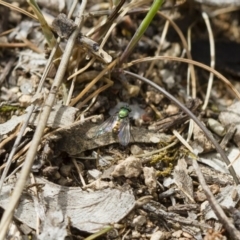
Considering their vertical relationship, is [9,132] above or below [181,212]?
above

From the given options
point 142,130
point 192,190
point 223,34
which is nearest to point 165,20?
point 223,34

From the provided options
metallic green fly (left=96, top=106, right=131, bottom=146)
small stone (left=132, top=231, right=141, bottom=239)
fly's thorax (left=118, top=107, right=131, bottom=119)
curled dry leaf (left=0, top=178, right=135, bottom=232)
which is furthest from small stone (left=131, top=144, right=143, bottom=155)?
small stone (left=132, top=231, right=141, bottom=239)

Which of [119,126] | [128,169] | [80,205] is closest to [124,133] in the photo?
[119,126]

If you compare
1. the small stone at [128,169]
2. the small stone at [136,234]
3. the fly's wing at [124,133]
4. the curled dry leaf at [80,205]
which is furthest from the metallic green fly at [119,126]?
the small stone at [136,234]

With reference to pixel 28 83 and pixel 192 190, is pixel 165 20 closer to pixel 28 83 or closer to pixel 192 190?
pixel 28 83

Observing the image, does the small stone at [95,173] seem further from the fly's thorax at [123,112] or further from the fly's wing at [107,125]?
the fly's thorax at [123,112]

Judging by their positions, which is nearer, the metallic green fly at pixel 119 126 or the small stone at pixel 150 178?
the small stone at pixel 150 178

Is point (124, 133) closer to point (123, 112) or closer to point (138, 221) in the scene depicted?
point (123, 112)

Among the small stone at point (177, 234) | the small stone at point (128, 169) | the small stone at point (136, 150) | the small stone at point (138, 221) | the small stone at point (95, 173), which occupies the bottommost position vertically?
the small stone at point (177, 234)
